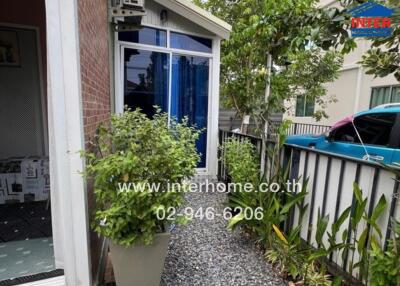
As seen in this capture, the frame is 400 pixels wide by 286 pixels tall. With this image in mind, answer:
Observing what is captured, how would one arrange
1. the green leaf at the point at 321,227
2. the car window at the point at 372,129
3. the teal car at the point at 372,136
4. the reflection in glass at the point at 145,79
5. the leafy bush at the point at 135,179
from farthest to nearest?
the reflection in glass at the point at 145,79 < the car window at the point at 372,129 < the teal car at the point at 372,136 < the green leaf at the point at 321,227 < the leafy bush at the point at 135,179

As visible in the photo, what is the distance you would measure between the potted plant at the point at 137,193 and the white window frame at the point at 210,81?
2.47m

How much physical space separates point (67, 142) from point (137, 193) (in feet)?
1.87

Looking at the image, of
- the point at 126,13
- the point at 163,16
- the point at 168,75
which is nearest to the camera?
the point at 126,13

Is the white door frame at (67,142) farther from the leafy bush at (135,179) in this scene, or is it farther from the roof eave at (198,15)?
the roof eave at (198,15)

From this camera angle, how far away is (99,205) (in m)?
1.83

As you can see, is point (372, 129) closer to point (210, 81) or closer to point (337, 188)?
point (337, 188)

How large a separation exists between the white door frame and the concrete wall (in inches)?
324

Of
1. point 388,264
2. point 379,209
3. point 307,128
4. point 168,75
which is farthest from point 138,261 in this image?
point 307,128

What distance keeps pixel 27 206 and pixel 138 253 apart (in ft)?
7.53

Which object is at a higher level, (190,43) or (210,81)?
(190,43)

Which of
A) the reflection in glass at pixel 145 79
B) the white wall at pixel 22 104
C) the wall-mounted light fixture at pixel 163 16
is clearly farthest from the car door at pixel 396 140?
the white wall at pixel 22 104

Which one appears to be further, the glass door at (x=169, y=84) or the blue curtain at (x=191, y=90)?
the blue curtain at (x=191, y=90)

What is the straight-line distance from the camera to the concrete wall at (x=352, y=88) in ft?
27.7

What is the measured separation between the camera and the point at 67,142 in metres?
1.59
